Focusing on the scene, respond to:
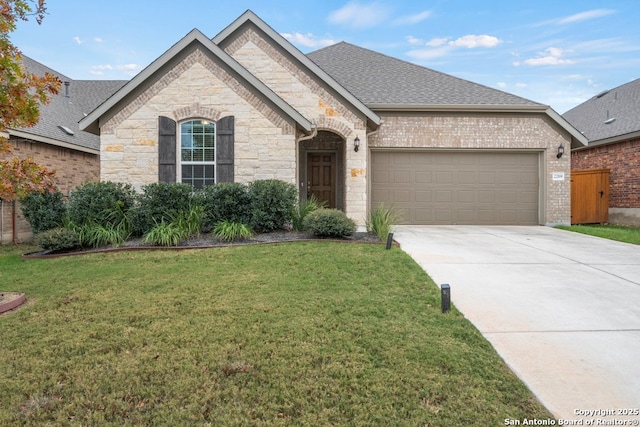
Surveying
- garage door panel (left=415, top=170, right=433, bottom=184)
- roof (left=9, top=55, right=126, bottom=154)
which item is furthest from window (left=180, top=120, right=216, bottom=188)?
garage door panel (left=415, top=170, right=433, bottom=184)

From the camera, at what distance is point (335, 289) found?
4.64 m

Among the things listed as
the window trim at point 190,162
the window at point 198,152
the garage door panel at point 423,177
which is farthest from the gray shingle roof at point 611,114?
the window at point 198,152

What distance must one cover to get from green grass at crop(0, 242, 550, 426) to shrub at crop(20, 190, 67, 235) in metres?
4.45

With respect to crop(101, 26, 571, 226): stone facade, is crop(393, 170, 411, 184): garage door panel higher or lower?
lower

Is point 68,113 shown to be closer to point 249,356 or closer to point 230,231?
point 230,231

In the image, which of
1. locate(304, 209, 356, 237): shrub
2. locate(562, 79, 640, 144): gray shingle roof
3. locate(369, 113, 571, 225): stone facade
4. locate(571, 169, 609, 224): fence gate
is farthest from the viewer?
locate(562, 79, 640, 144): gray shingle roof

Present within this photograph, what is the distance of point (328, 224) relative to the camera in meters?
8.03

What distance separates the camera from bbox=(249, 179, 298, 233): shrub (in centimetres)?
852

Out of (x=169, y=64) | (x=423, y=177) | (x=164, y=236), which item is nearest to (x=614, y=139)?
(x=423, y=177)

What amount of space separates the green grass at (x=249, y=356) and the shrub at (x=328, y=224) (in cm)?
291

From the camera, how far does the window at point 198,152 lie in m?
9.57

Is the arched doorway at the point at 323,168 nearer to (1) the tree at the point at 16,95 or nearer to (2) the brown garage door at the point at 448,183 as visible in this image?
(2) the brown garage door at the point at 448,183

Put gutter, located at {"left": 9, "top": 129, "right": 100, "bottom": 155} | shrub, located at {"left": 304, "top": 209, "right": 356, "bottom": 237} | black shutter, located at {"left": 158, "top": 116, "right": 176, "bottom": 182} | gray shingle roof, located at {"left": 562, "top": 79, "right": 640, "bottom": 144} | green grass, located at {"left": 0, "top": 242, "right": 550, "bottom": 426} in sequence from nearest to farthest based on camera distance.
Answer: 1. green grass, located at {"left": 0, "top": 242, "right": 550, "bottom": 426}
2. shrub, located at {"left": 304, "top": 209, "right": 356, "bottom": 237}
3. black shutter, located at {"left": 158, "top": 116, "right": 176, "bottom": 182}
4. gutter, located at {"left": 9, "top": 129, "right": 100, "bottom": 155}
5. gray shingle roof, located at {"left": 562, "top": 79, "right": 640, "bottom": 144}

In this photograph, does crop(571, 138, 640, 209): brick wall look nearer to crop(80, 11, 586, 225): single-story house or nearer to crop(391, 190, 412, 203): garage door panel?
crop(80, 11, 586, 225): single-story house
